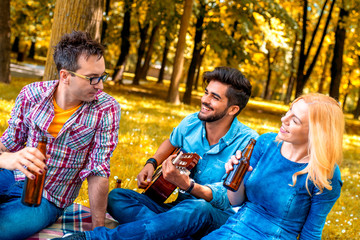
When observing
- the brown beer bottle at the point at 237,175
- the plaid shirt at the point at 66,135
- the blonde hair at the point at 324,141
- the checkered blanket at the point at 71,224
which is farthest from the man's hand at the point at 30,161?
the blonde hair at the point at 324,141

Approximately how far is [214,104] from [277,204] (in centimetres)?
134

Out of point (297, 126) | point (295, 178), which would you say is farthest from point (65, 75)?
point (295, 178)

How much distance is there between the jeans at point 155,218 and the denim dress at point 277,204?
1.03ft

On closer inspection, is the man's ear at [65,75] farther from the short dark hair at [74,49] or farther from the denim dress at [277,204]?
the denim dress at [277,204]

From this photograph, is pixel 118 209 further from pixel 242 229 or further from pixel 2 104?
pixel 2 104

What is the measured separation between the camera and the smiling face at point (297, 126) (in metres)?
2.92

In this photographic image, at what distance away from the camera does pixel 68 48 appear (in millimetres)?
3332

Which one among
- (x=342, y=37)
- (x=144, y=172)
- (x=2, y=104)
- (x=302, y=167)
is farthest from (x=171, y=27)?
(x=302, y=167)

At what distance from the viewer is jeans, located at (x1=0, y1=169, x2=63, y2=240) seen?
3.23 meters

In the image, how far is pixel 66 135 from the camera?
3453 mm

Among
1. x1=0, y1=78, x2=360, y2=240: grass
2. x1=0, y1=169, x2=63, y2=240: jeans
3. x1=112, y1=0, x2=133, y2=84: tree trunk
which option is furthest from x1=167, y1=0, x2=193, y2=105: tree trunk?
x1=0, y1=169, x2=63, y2=240: jeans

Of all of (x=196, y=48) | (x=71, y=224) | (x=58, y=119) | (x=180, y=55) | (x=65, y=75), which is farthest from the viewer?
(x=196, y=48)

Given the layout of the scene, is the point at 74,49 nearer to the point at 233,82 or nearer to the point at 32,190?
the point at 32,190

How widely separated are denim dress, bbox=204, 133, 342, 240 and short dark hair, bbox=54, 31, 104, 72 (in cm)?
159
